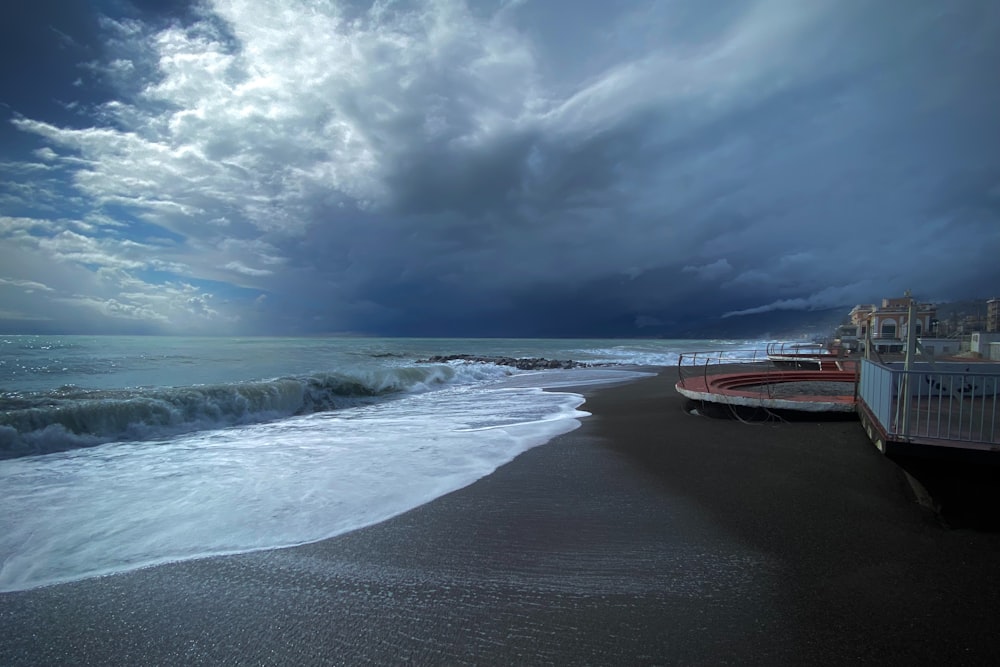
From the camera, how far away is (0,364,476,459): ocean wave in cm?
1004

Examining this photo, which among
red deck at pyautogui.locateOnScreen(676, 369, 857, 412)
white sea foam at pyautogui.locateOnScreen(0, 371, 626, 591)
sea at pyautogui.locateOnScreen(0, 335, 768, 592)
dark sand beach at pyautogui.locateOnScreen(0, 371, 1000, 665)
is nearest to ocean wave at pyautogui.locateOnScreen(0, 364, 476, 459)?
sea at pyautogui.locateOnScreen(0, 335, 768, 592)

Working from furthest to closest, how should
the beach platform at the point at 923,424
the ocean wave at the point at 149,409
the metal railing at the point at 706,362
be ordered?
the metal railing at the point at 706,362
the ocean wave at the point at 149,409
the beach platform at the point at 923,424

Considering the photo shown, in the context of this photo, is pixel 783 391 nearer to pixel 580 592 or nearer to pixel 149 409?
pixel 580 592

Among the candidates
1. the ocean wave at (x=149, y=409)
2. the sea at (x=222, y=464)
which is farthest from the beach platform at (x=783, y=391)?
the ocean wave at (x=149, y=409)

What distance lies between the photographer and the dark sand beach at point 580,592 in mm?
2965

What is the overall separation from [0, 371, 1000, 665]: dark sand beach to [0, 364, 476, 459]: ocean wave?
8.55 m

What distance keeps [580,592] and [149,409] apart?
42.4ft

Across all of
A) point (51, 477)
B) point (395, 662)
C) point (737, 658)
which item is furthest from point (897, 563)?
point (51, 477)

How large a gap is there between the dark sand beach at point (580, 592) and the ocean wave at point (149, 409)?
855cm

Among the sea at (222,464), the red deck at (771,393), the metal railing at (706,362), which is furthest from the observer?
the metal railing at (706,362)

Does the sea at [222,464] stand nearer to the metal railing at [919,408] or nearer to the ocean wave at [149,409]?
the ocean wave at [149,409]

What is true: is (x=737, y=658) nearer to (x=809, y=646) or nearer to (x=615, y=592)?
(x=809, y=646)

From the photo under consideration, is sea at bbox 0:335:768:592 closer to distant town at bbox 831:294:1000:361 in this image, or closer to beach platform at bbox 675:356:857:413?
beach platform at bbox 675:356:857:413

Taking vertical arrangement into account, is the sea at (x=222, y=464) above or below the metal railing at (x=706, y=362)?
below
